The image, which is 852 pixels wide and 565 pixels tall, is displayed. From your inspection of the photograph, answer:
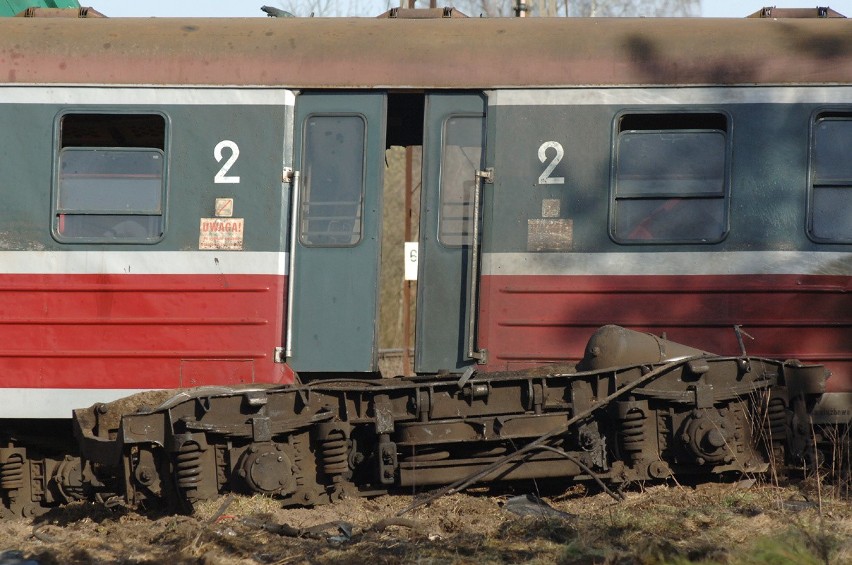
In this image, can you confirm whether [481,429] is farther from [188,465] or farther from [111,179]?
[111,179]

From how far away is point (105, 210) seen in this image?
7.83 m

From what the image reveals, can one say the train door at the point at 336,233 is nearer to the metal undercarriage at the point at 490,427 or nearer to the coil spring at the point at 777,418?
the metal undercarriage at the point at 490,427

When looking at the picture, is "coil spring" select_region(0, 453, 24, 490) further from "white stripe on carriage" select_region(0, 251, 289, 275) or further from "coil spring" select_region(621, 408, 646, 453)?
"coil spring" select_region(621, 408, 646, 453)

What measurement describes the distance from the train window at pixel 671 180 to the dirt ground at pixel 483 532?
1.78 meters

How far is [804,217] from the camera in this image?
7398 millimetres

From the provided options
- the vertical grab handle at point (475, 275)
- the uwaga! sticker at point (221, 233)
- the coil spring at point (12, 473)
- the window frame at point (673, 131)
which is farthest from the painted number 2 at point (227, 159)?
the window frame at point (673, 131)

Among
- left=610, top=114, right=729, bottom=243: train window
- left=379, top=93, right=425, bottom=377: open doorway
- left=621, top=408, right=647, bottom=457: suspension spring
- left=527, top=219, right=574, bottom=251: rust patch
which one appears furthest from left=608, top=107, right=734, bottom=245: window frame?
left=379, top=93, right=425, bottom=377: open doorway

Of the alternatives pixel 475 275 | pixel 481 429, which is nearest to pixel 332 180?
pixel 475 275

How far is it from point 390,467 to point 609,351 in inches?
63.1

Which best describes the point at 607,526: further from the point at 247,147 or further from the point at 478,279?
the point at 247,147

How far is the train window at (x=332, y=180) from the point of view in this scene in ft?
25.1

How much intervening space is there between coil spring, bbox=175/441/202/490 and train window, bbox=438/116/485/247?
7.61 ft

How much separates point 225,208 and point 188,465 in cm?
195

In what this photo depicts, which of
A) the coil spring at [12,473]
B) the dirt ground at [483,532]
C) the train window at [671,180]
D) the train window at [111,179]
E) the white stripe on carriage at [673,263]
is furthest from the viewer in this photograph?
the coil spring at [12,473]
